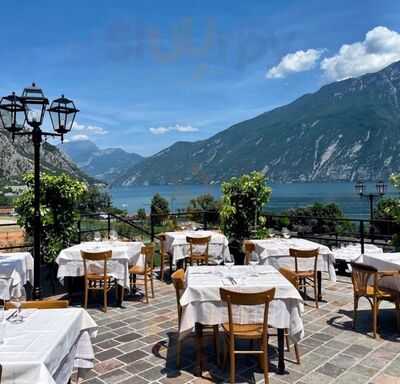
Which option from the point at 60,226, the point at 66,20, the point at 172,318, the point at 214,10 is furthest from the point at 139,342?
the point at 214,10

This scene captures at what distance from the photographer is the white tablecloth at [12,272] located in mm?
4543

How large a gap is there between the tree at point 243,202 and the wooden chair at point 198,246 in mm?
779

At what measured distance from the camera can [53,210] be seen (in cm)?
614

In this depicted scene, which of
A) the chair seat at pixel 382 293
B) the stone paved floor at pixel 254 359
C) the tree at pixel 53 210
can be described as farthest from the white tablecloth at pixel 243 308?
the tree at pixel 53 210

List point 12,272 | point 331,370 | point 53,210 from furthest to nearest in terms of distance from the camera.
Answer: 1. point 53,210
2. point 12,272
3. point 331,370

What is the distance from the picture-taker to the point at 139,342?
400 centimetres

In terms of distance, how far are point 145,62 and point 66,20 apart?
4718 mm

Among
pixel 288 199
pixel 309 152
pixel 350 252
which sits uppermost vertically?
pixel 309 152

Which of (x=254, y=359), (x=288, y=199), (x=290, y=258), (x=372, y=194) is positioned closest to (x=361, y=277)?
(x=290, y=258)

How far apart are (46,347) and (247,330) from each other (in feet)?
5.51

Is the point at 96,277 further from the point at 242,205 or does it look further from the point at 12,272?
the point at 242,205

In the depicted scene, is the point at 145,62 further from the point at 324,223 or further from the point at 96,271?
the point at 324,223

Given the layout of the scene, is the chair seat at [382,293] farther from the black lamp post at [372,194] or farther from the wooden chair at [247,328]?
the black lamp post at [372,194]

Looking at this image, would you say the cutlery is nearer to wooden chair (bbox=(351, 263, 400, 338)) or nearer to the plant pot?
wooden chair (bbox=(351, 263, 400, 338))
